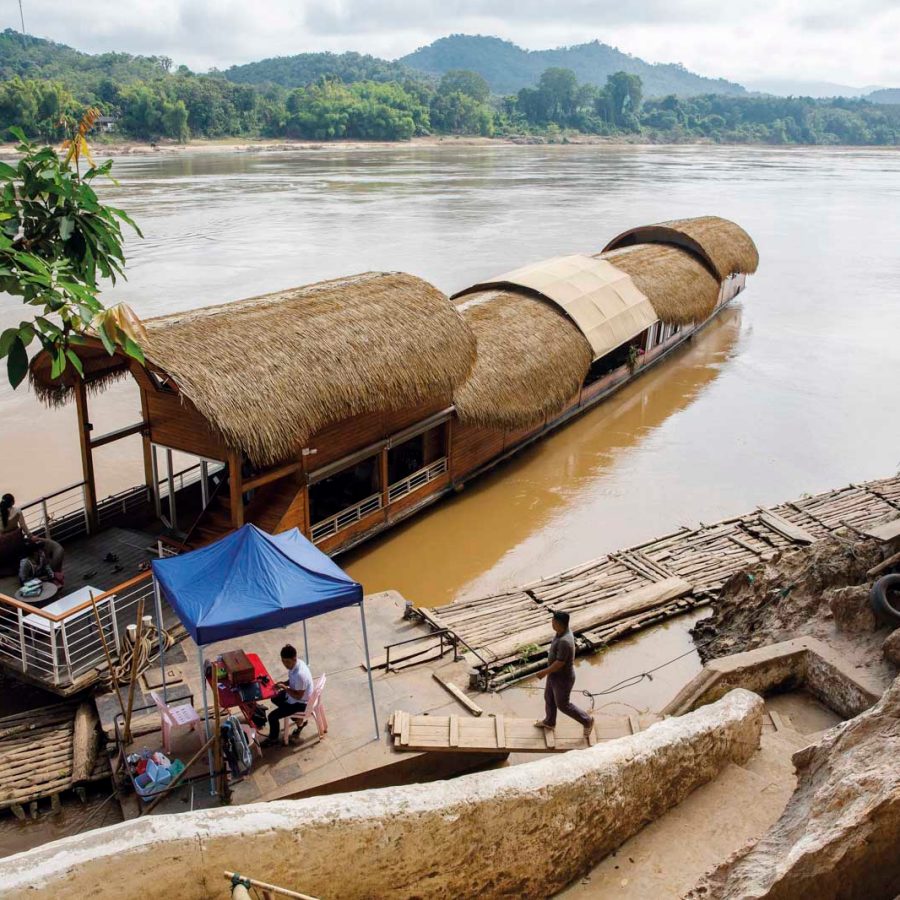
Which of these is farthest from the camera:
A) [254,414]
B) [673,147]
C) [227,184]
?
[673,147]

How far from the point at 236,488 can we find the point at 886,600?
292 inches

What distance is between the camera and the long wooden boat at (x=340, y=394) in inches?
429

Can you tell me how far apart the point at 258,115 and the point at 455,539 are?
120 metres

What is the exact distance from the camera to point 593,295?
2020 centimetres

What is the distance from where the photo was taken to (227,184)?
214 ft

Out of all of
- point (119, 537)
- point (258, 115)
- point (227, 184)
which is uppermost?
point (258, 115)

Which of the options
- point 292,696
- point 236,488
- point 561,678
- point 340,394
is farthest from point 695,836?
point 340,394

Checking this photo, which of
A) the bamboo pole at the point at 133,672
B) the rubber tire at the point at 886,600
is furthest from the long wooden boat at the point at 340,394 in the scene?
the rubber tire at the point at 886,600

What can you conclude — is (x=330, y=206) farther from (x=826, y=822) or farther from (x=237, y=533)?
(x=826, y=822)

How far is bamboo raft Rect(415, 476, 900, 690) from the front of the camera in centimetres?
1060

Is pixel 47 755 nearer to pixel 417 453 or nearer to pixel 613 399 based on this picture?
pixel 417 453

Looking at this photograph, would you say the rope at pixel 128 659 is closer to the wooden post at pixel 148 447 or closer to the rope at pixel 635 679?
the wooden post at pixel 148 447

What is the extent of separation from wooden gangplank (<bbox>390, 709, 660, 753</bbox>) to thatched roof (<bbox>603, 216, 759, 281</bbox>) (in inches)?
823

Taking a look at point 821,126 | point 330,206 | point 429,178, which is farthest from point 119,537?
point 821,126
